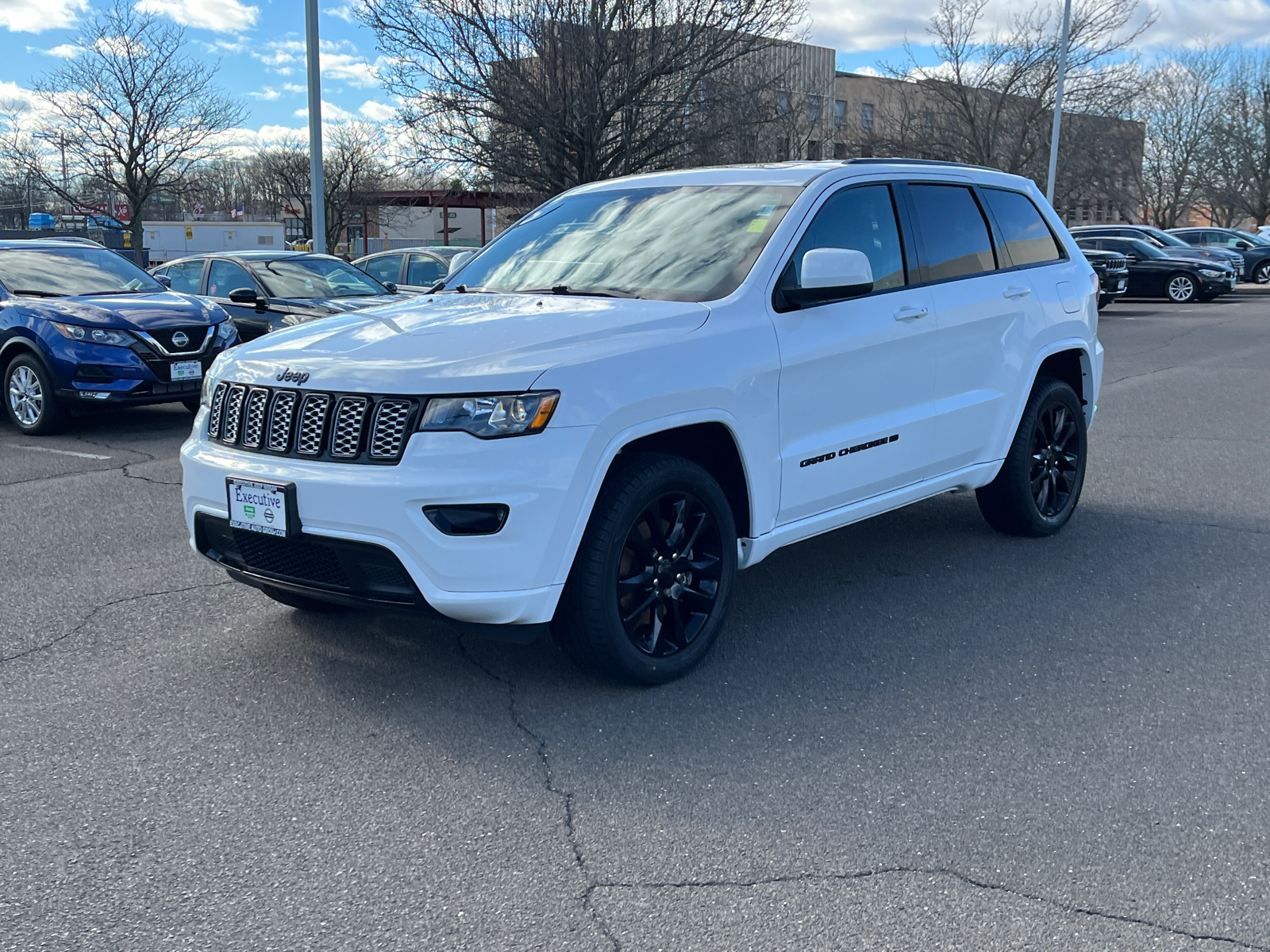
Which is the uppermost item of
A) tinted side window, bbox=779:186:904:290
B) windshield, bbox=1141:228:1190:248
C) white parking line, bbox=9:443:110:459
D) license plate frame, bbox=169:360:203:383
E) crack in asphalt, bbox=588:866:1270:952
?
windshield, bbox=1141:228:1190:248

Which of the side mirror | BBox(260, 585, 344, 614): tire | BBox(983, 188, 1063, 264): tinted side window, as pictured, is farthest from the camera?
BBox(983, 188, 1063, 264): tinted side window

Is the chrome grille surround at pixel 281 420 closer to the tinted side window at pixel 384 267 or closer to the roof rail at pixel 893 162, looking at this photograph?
the roof rail at pixel 893 162

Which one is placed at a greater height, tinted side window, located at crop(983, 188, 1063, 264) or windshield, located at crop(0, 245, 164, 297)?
tinted side window, located at crop(983, 188, 1063, 264)

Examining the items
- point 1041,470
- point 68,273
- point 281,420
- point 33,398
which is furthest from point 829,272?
point 68,273

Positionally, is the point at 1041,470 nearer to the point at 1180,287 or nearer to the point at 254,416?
the point at 254,416

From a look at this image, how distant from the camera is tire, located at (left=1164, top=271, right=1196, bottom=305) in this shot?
2869 centimetres

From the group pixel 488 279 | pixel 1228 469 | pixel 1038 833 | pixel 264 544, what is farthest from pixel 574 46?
pixel 1038 833

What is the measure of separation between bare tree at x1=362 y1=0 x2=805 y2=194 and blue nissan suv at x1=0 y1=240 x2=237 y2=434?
8.98 m

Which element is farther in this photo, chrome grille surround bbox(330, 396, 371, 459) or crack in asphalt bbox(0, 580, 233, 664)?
crack in asphalt bbox(0, 580, 233, 664)

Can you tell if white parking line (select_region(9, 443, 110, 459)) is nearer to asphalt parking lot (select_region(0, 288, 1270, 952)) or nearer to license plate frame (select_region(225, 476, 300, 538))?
asphalt parking lot (select_region(0, 288, 1270, 952))

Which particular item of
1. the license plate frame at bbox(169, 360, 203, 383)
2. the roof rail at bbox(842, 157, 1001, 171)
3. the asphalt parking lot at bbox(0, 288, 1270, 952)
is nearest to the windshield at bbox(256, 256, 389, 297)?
the license plate frame at bbox(169, 360, 203, 383)

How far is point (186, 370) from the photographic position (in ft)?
33.4

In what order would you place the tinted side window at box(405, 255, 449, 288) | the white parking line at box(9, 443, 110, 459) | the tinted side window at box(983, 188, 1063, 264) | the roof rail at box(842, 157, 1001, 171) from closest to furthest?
the roof rail at box(842, 157, 1001, 171) → the tinted side window at box(983, 188, 1063, 264) → the white parking line at box(9, 443, 110, 459) → the tinted side window at box(405, 255, 449, 288)

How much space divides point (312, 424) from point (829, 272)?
194 centimetres
